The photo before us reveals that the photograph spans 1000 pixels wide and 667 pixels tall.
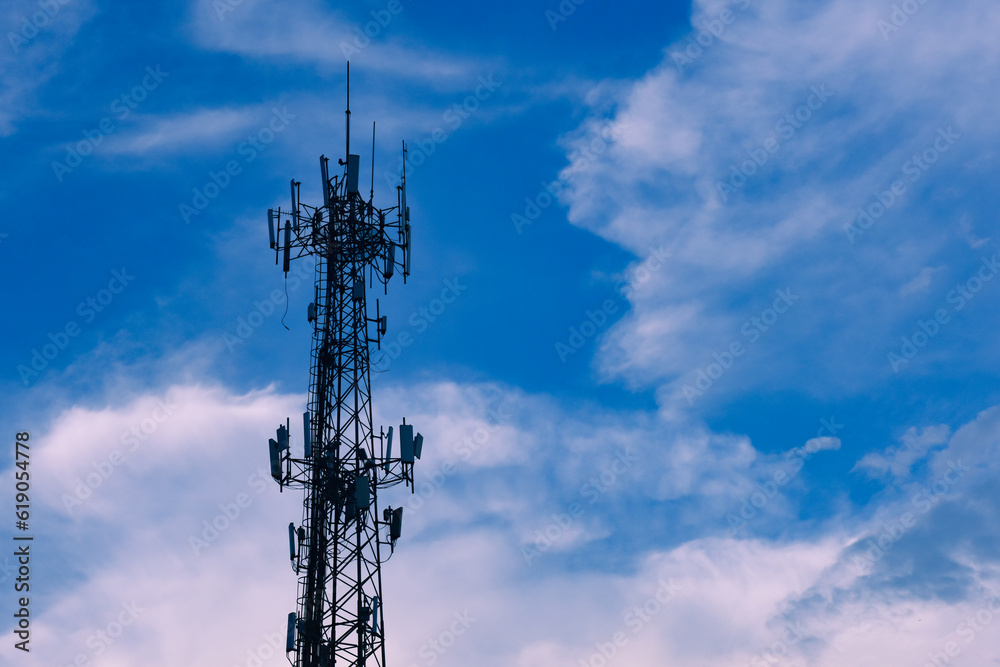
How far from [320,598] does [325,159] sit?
15.8m

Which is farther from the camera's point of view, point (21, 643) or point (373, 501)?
point (373, 501)

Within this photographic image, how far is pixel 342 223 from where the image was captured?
43.2m

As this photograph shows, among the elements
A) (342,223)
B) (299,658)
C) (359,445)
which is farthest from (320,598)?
(342,223)

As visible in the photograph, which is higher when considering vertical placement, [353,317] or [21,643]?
[353,317]

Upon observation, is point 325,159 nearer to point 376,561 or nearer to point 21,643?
point 376,561

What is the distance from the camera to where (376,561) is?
3975cm

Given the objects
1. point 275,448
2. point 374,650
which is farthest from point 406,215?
point 374,650

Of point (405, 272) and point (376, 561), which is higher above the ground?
point (405, 272)

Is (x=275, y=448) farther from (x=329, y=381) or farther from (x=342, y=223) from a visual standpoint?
(x=342, y=223)

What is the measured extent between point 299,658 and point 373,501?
5520 mm

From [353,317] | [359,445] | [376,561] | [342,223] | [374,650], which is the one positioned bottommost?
[374,650]

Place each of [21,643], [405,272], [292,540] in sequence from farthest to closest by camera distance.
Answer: [405,272] < [292,540] < [21,643]

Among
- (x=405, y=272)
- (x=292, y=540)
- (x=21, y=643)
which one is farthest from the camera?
(x=405, y=272)

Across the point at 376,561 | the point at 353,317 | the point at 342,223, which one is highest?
the point at 342,223
